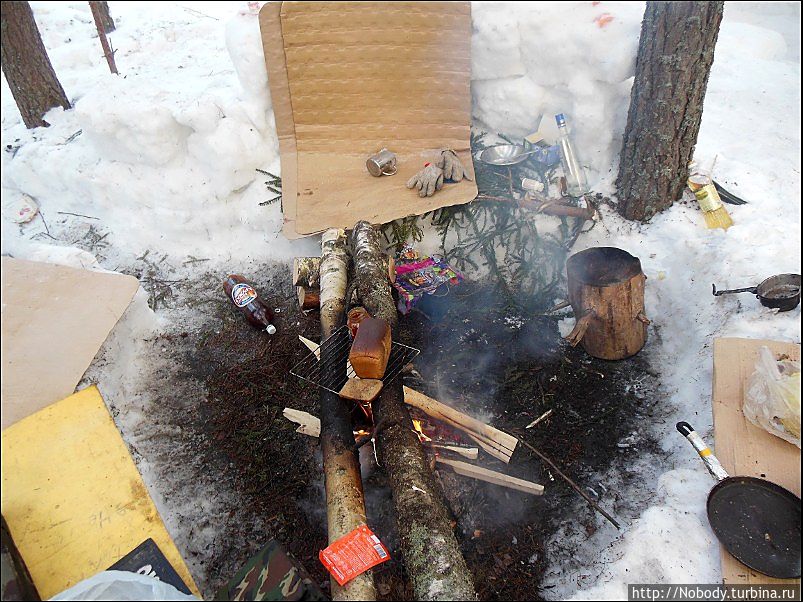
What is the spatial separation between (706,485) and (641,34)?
3500 mm

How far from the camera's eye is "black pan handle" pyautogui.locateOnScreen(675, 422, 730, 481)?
9.20 ft

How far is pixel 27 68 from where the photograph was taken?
581 cm

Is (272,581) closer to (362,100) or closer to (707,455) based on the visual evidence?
(707,455)

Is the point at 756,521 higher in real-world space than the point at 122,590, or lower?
lower

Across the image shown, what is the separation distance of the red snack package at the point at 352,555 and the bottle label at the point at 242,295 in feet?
8.44

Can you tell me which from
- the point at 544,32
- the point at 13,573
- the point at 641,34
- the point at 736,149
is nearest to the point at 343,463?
the point at 13,573

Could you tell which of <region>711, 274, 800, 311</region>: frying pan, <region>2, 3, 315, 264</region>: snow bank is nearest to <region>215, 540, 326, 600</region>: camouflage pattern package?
<region>711, 274, 800, 311</region>: frying pan

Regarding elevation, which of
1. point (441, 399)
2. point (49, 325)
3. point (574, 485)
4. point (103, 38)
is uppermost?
point (103, 38)

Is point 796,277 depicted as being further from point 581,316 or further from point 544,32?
point 544,32

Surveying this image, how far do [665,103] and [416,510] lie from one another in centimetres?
368

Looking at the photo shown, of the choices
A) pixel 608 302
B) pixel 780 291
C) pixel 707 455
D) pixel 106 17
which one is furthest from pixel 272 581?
pixel 106 17

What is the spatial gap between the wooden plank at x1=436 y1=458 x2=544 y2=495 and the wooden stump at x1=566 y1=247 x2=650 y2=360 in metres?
1.16

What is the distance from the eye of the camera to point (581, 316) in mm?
3994

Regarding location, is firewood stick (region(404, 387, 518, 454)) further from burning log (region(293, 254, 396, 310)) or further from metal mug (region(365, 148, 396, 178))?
metal mug (region(365, 148, 396, 178))
